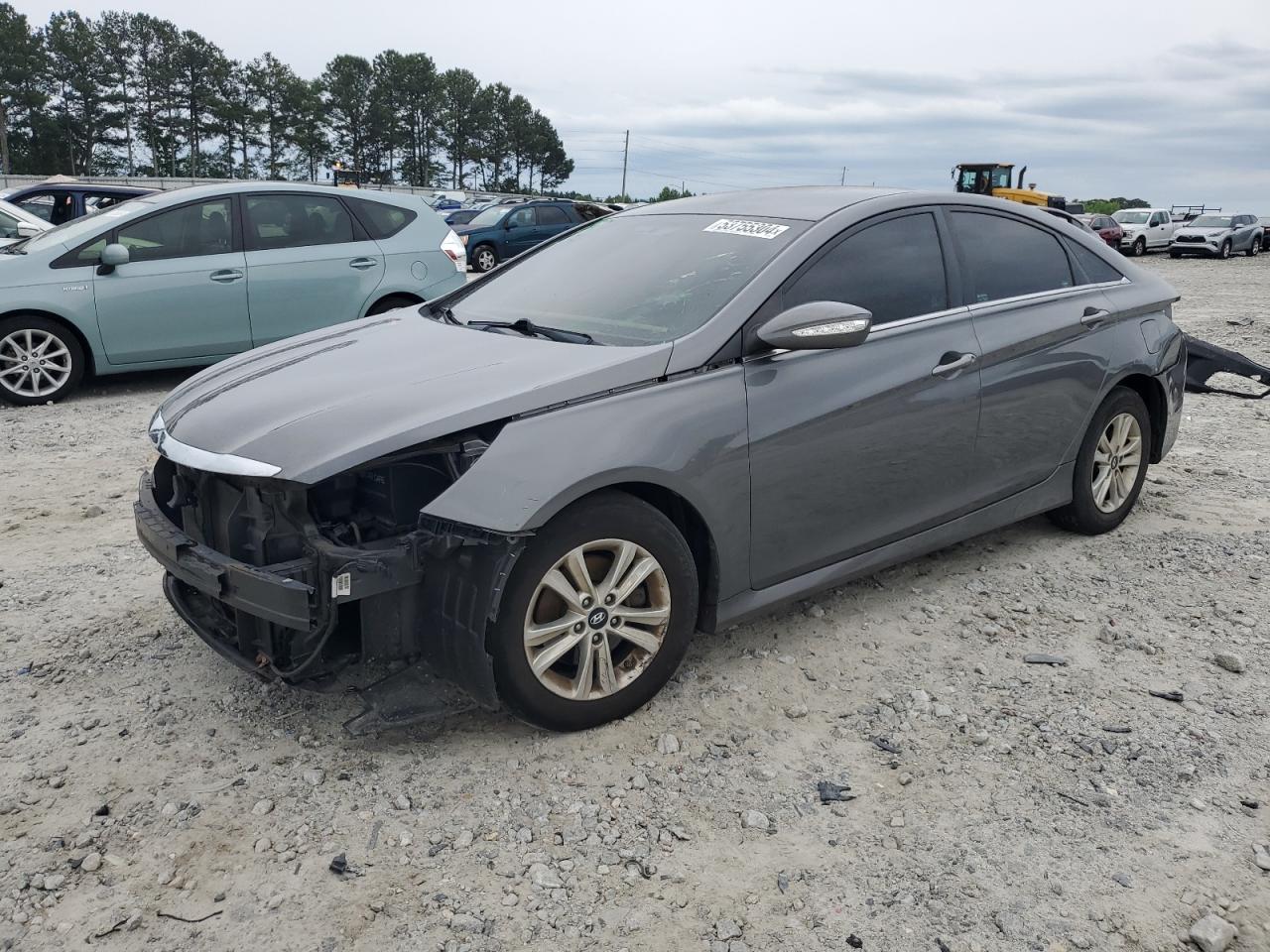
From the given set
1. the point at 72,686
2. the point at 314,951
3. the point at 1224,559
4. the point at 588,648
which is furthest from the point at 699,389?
the point at 1224,559

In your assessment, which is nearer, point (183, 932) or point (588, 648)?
point (183, 932)

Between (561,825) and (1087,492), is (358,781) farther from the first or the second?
(1087,492)

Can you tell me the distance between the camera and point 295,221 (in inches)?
328

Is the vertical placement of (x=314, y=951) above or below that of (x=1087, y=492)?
below

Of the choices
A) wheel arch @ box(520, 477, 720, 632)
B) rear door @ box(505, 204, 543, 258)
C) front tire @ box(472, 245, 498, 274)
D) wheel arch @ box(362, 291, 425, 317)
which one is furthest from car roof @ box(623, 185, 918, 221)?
front tire @ box(472, 245, 498, 274)

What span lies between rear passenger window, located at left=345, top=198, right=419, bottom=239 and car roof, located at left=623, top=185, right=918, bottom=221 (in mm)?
4549

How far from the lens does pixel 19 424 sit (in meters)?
7.14

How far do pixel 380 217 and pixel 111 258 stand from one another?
6.76 ft

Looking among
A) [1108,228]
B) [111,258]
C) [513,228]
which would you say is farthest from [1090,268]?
[1108,228]

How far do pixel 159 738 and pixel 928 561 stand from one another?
10.5 ft

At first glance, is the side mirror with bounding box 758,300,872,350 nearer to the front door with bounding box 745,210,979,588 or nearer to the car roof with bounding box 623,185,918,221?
the front door with bounding box 745,210,979,588

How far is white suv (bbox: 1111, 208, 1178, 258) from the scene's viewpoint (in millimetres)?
34500

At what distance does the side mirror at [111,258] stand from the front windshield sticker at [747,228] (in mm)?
5384

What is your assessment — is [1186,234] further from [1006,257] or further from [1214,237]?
[1006,257]
